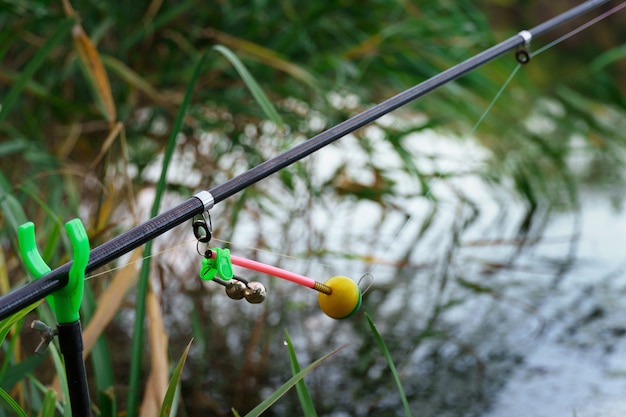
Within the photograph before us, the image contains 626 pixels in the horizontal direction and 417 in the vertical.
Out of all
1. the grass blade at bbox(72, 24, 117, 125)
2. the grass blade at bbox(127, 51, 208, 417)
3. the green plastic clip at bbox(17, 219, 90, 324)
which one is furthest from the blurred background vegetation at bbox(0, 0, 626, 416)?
the green plastic clip at bbox(17, 219, 90, 324)

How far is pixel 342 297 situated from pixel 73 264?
166mm

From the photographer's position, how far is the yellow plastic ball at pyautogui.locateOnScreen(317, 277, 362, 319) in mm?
483

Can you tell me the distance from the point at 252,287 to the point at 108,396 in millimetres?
276

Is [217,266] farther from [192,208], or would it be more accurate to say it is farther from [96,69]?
[96,69]

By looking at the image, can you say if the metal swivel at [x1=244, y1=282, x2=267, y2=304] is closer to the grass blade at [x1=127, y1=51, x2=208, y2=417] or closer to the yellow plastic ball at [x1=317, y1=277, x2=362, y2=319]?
the yellow plastic ball at [x1=317, y1=277, x2=362, y2=319]

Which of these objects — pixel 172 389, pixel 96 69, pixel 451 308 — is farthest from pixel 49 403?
pixel 451 308

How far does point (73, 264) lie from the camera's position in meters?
0.37

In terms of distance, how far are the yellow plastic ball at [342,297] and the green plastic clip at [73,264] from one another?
149 millimetres

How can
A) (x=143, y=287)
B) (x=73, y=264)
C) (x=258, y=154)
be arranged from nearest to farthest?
(x=73, y=264)
(x=143, y=287)
(x=258, y=154)

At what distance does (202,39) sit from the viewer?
130cm

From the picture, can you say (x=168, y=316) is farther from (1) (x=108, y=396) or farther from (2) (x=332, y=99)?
(1) (x=108, y=396)

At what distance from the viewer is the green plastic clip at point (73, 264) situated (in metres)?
0.37

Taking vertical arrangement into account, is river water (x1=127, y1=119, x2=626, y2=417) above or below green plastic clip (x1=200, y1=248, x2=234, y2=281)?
above

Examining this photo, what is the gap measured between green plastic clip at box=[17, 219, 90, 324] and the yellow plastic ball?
0.49 ft
